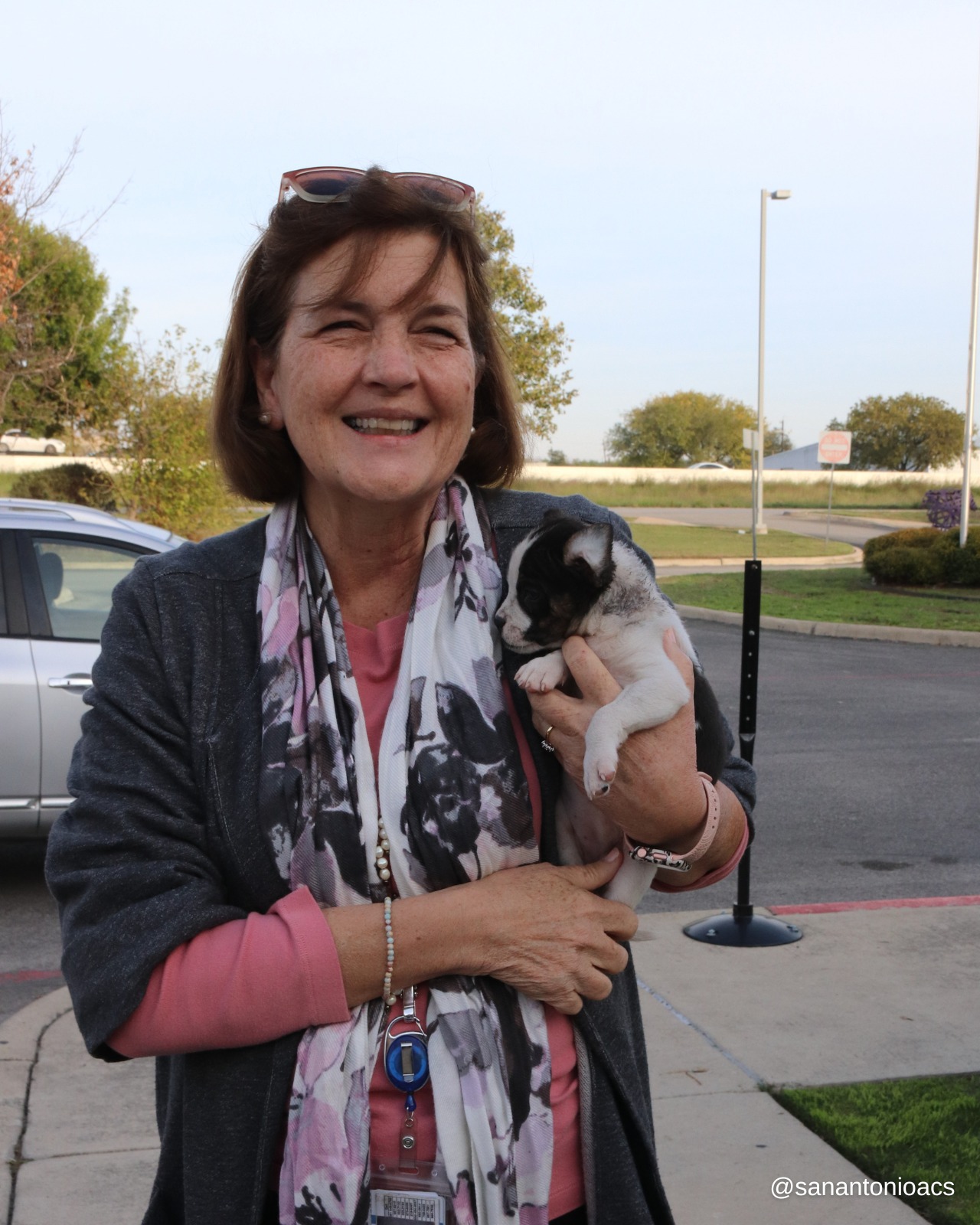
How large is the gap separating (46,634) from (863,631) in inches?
530

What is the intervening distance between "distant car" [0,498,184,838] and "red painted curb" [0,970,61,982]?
3.49 feet

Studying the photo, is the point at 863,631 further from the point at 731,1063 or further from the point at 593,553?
the point at 593,553

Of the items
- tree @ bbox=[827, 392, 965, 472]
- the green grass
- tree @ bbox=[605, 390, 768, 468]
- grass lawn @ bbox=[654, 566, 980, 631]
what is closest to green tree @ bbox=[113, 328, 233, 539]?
grass lawn @ bbox=[654, 566, 980, 631]

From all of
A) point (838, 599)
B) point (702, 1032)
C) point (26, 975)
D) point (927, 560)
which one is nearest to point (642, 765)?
point (702, 1032)

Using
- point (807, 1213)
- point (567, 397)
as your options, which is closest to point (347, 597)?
point (807, 1213)

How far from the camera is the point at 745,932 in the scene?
20.1 feet

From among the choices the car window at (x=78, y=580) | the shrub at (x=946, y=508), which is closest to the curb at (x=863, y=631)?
the shrub at (x=946, y=508)

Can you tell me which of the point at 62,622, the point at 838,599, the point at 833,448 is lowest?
the point at 838,599

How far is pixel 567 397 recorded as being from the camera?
35.2 metres

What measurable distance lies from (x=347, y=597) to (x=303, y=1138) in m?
0.91

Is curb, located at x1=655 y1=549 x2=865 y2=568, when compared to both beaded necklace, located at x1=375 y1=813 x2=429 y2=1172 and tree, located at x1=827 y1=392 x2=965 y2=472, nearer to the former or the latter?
beaded necklace, located at x1=375 y1=813 x2=429 y2=1172

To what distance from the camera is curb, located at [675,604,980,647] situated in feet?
56.4

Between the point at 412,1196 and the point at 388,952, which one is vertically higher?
the point at 388,952

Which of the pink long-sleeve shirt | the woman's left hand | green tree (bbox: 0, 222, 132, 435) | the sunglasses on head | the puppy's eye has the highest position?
green tree (bbox: 0, 222, 132, 435)
